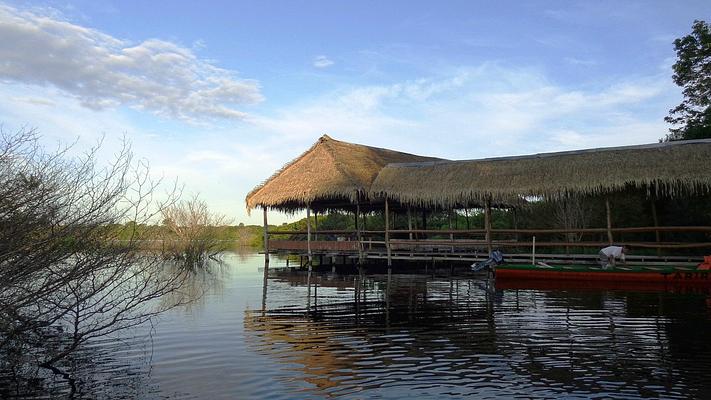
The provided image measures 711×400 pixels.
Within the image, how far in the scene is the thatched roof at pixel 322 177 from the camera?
66.6ft

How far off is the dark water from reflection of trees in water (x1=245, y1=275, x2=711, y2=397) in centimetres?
2

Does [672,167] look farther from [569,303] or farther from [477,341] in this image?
[477,341]

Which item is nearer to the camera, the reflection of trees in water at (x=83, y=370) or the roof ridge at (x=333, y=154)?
the reflection of trees in water at (x=83, y=370)

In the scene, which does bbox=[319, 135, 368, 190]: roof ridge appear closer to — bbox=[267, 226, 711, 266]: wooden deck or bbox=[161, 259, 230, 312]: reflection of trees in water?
bbox=[267, 226, 711, 266]: wooden deck

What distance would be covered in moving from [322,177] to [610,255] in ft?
32.4

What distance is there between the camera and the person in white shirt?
49.4ft

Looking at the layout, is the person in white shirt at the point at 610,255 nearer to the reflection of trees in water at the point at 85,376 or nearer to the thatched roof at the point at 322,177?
the thatched roof at the point at 322,177

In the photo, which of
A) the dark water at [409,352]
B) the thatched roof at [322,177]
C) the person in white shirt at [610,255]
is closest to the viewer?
the dark water at [409,352]

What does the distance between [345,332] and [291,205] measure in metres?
14.6

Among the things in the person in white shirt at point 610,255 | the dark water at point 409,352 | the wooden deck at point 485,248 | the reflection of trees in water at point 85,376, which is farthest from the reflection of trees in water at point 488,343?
the wooden deck at point 485,248

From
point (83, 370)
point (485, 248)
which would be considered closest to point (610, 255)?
point (485, 248)

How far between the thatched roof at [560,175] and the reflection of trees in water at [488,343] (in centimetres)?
443

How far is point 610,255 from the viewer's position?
15102 mm

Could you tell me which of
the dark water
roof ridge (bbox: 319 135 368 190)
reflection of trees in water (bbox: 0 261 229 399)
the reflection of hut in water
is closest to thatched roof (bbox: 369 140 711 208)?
the reflection of hut in water
